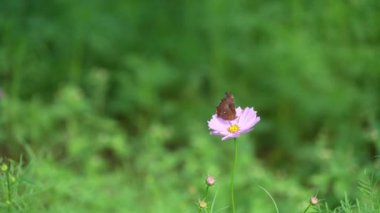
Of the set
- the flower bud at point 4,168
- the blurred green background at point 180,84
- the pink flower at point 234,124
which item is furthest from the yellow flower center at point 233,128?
the blurred green background at point 180,84

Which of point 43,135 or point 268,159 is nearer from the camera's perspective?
point 43,135

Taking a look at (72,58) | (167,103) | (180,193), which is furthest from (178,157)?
(72,58)

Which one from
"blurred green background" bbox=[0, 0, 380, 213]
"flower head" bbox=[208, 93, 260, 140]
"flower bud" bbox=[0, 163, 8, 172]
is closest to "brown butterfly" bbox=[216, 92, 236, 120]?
"flower head" bbox=[208, 93, 260, 140]

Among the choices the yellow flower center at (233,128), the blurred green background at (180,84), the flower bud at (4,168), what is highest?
the blurred green background at (180,84)

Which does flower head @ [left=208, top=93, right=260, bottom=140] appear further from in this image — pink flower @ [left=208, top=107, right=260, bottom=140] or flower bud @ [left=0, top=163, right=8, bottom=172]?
flower bud @ [left=0, top=163, right=8, bottom=172]

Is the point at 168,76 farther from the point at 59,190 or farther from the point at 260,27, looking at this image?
the point at 59,190

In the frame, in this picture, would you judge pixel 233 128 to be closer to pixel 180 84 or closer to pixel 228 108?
pixel 228 108

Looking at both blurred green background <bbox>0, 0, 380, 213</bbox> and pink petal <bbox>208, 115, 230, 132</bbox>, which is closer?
pink petal <bbox>208, 115, 230, 132</bbox>

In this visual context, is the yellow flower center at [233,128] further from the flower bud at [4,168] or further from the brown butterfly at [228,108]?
the flower bud at [4,168]

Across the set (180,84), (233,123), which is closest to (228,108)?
(233,123)
